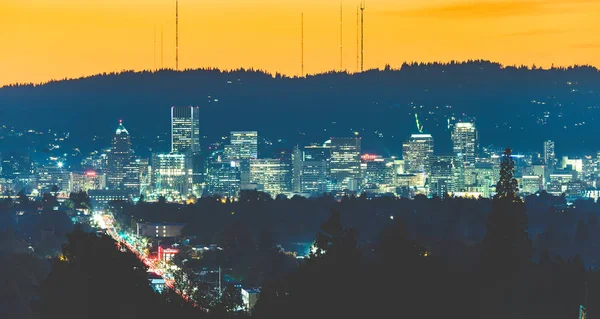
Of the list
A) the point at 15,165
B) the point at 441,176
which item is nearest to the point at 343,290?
the point at 441,176

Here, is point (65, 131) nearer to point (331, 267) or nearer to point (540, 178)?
point (540, 178)

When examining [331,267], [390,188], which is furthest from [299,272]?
[390,188]

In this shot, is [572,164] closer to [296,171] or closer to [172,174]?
[296,171]

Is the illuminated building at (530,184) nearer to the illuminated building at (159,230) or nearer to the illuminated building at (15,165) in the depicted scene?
the illuminated building at (15,165)

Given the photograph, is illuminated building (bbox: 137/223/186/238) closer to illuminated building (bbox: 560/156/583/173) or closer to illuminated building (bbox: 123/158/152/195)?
illuminated building (bbox: 123/158/152/195)

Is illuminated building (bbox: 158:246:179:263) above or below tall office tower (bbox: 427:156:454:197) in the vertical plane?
below

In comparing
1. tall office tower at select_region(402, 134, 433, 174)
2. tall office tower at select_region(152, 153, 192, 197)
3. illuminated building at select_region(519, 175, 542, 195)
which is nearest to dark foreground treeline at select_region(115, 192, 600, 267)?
illuminated building at select_region(519, 175, 542, 195)
